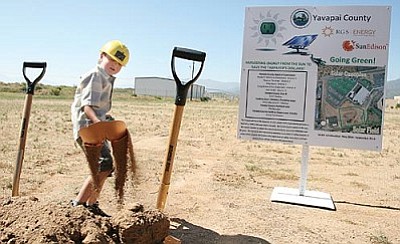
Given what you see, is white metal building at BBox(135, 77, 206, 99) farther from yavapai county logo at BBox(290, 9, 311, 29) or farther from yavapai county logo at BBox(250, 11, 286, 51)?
yavapai county logo at BBox(290, 9, 311, 29)

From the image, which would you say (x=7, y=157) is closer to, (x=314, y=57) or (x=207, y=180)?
(x=207, y=180)

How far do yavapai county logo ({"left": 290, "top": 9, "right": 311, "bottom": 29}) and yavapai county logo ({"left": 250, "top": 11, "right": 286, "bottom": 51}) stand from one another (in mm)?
155

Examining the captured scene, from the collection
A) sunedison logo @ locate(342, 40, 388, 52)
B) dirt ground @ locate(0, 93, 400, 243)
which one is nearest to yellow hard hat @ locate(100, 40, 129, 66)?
dirt ground @ locate(0, 93, 400, 243)

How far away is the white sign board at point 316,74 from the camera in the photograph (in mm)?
6258

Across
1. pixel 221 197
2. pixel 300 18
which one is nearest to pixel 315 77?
pixel 300 18

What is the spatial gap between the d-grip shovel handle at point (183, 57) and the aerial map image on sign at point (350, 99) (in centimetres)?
285

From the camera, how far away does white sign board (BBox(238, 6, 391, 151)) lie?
626cm

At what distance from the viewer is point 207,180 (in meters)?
7.79

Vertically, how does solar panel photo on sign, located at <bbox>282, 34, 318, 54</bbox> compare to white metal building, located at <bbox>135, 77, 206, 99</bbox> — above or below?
below

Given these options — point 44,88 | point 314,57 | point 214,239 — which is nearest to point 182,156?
point 314,57

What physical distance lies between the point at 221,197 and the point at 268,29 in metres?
2.49

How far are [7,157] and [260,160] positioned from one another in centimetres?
570

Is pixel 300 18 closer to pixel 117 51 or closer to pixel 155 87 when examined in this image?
pixel 117 51

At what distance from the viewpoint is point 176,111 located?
396 centimetres
